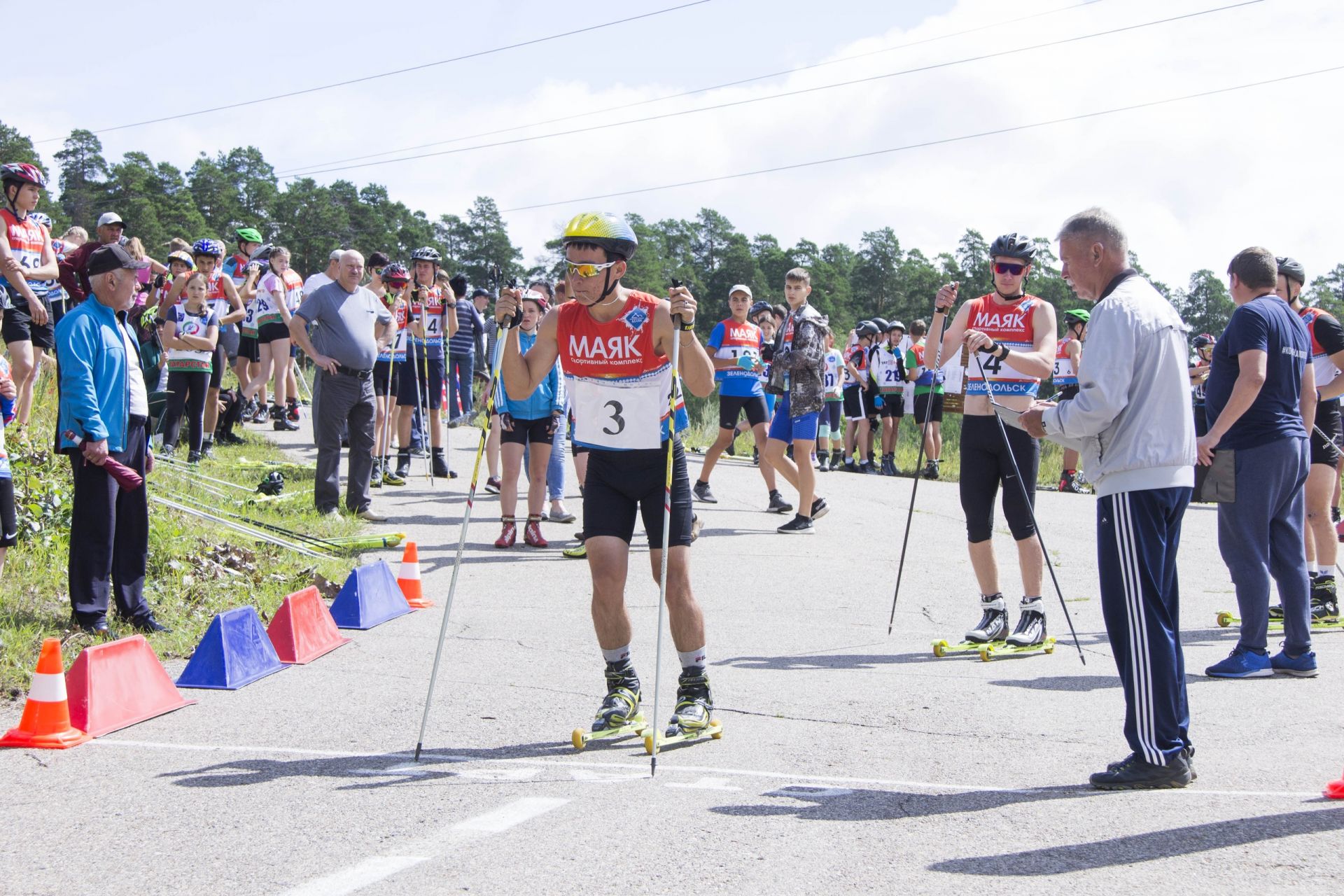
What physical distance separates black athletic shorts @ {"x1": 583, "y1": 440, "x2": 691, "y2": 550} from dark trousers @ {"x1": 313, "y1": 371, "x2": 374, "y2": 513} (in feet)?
19.1

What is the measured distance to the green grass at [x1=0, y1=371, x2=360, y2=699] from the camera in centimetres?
685

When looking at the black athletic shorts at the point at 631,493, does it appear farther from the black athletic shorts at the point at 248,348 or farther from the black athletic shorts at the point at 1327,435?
the black athletic shorts at the point at 248,348

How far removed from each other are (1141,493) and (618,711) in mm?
2459

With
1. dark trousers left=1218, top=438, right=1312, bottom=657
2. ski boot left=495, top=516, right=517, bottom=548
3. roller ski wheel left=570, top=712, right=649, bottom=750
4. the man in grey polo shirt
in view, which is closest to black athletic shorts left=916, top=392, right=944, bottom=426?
ski boot left=495, top=516, right=517, bottom=548

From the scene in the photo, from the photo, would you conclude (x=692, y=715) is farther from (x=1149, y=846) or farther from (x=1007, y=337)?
(x=1007, y=337)

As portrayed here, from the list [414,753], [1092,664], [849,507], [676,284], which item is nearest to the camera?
[414,753]

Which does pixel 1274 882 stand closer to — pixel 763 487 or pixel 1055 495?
pixel 763 487

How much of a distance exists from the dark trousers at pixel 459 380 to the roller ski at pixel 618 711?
32.6ft

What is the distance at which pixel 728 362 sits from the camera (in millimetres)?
13328

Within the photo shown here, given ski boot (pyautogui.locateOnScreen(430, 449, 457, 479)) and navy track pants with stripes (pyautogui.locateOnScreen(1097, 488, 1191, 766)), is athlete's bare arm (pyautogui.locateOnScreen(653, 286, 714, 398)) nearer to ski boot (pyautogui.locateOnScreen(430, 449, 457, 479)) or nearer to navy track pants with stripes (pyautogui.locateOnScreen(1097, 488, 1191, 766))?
navy track pants with stripes (pyautogui.locateOnScreen(1097, 488, 1191, 766))

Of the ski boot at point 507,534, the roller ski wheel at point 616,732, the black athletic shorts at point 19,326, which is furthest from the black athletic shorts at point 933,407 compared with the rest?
the roller ski wheel at point 616,732

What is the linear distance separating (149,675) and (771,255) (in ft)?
270

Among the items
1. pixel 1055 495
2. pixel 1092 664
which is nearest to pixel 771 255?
pixel 1055 495

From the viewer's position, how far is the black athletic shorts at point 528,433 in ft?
35.6
